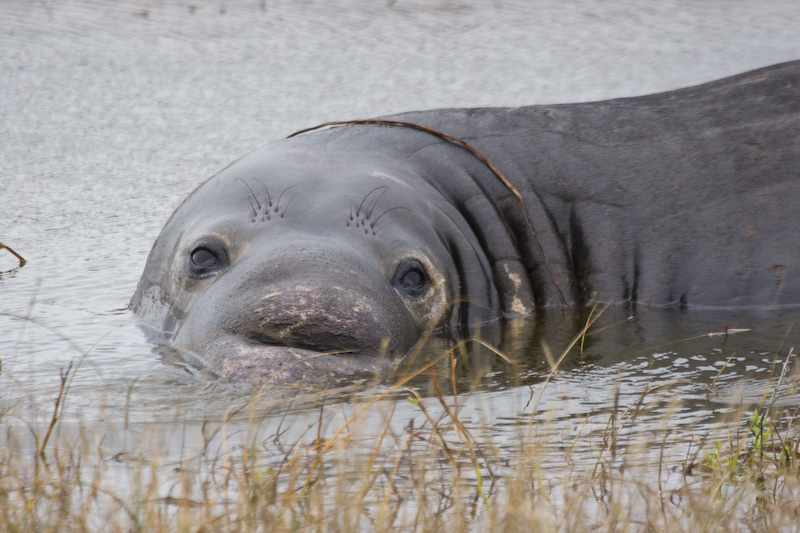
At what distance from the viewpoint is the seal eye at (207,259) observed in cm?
534

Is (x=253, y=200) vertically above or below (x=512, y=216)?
above

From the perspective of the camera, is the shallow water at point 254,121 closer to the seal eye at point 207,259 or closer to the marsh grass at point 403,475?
the marsh grass at point 403,475

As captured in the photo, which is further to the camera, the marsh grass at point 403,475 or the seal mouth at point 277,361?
the seal mouth at point 277,361

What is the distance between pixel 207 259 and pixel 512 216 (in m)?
1.68

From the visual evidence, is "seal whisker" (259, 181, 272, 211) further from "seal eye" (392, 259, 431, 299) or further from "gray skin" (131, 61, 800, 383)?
"seal eye" (392, 259, 431, 299)

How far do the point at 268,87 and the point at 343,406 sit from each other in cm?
840

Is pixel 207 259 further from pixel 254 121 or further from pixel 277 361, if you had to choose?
pixel 254 121

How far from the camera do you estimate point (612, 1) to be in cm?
1759

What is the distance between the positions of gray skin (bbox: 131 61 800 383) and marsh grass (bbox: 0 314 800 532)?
1137 mm

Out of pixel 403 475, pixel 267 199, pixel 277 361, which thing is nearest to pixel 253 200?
pixel 267 199

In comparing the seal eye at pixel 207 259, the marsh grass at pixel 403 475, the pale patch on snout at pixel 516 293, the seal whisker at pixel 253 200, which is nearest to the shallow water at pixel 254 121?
the marsh grass at pixel 403 475

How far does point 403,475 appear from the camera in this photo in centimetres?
347

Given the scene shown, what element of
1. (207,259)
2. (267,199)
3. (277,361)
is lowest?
(277,361)

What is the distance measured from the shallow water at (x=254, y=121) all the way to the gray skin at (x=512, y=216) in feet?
0.92
